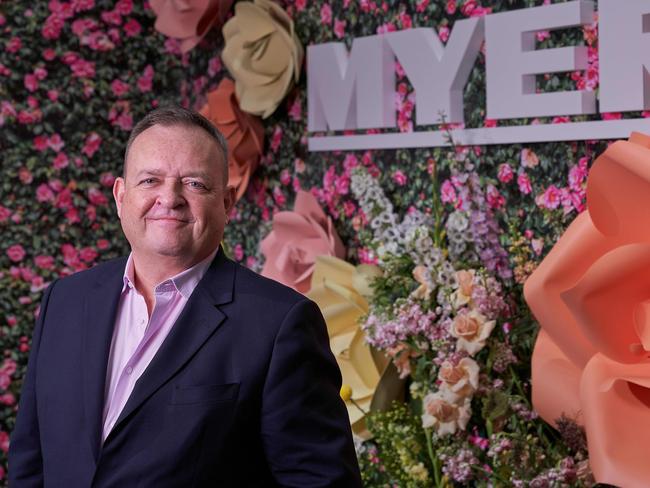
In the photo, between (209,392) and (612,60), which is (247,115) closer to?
(612,60)

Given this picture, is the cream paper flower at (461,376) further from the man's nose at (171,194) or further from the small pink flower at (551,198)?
the man's nose at (171,194)

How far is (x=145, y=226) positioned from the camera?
1.47 metres

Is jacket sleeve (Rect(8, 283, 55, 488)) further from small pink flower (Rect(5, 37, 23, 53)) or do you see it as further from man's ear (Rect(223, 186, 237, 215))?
small pink flower (Rect(5, 37, 23, 53))

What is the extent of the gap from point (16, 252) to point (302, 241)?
1.14m

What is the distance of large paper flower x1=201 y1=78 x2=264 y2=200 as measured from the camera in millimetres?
3166

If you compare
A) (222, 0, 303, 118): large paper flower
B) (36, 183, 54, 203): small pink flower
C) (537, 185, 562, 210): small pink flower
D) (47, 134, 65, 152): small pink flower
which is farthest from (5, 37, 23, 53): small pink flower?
(537, 185, 562, 210): small pink flower

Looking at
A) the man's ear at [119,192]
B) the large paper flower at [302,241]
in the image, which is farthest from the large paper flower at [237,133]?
the man's ear at [119,192]

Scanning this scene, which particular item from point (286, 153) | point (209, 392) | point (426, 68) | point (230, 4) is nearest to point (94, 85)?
point (230, 4)

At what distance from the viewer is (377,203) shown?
8.46ft

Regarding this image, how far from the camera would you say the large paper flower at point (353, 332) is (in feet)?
8.33

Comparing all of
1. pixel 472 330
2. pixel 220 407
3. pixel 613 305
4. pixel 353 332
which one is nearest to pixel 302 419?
pixel 220 407

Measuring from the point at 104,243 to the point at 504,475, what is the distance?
6.56 ft

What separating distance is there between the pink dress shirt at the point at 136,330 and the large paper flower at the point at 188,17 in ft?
6.17

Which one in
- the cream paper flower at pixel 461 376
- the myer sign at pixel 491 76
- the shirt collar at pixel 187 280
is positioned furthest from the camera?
the cream paper flower at pixel 461 376
